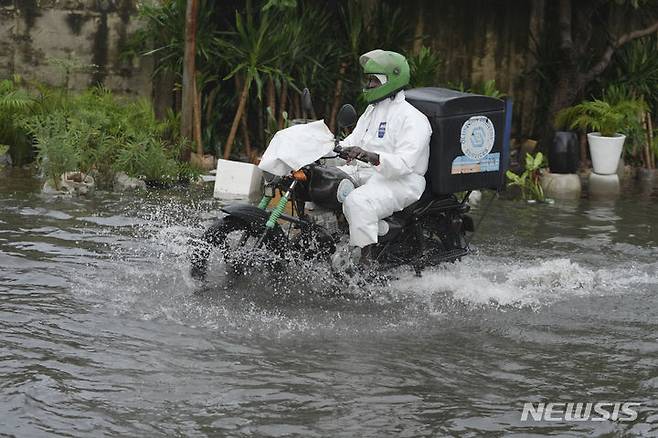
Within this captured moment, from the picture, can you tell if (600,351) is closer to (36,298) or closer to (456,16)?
(36,298)

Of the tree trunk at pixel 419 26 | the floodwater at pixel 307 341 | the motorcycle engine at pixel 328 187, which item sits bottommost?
the floodwater at pixel 307 341

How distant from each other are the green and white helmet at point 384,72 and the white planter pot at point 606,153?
5.50 m

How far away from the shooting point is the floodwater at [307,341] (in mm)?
5539

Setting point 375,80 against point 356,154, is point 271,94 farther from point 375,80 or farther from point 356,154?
point 356,154

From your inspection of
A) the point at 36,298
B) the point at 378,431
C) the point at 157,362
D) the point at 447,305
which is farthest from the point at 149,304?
the point at 378,431

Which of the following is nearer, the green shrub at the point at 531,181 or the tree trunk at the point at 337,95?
the green shrub at the point at 531,181

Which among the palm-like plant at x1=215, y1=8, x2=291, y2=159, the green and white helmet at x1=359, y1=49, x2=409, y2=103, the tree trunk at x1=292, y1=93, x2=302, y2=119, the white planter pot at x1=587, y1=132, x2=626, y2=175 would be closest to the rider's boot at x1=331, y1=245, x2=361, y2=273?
the green and white helmet at x1=359, y1=49, x2=409, y2=103

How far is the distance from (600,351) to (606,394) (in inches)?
32.1

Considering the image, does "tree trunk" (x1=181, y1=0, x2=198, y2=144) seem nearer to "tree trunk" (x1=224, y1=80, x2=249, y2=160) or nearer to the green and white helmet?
"tree trunk" (x1=224, y1=80, x2=249, y2=160)

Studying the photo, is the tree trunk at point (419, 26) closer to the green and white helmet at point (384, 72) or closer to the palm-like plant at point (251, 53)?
the palm-like plant at point (251, 53)

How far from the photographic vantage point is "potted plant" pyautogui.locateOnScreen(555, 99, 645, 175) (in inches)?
506

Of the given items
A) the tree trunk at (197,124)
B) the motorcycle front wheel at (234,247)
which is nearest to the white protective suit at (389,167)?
the motorcycle front wheel at (234,247)

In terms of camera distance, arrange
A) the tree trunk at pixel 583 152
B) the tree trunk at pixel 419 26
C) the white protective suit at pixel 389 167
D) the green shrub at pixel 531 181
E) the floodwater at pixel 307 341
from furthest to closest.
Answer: the tree trunk at pixel 419 26, the tree trunk at pixel 583 152, the green shrub at pixel 531 181, the white protective suit at pixel 389 167, the floodwater at pixel 307 341

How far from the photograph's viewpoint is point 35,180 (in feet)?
38.3
